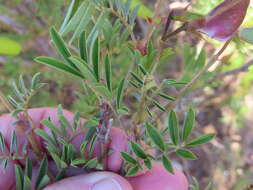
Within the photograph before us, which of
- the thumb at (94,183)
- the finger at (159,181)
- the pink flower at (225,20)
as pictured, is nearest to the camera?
the pink flower at (225,20)

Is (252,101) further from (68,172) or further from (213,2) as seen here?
(68,172)

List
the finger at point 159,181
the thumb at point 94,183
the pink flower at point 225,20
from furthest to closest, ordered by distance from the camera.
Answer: the finger at point 159,181, the thumb at point 94,183, the pink flower at point 225,20

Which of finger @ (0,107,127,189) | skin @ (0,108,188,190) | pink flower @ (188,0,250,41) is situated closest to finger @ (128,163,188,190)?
skin @ (0,108,188,190)

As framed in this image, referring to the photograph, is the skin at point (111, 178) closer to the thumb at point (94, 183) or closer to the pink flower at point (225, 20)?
the thumb at point (94, 183)

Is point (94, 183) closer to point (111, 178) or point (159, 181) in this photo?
point (111, 178)

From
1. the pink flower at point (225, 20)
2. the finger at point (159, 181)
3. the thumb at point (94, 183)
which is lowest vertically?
the finger at point (159, 181)

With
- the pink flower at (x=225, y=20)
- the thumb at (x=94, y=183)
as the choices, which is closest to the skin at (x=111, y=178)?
the thumb at (x=94, y=183)

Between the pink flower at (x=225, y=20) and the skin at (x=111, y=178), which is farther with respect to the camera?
the skin at (x=111, y=178)

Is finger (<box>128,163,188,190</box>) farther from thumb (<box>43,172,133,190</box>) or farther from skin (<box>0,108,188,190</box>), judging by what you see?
thumb (<box>43,172,133,190</box>)

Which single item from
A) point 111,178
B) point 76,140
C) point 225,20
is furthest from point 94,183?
point 225,20
